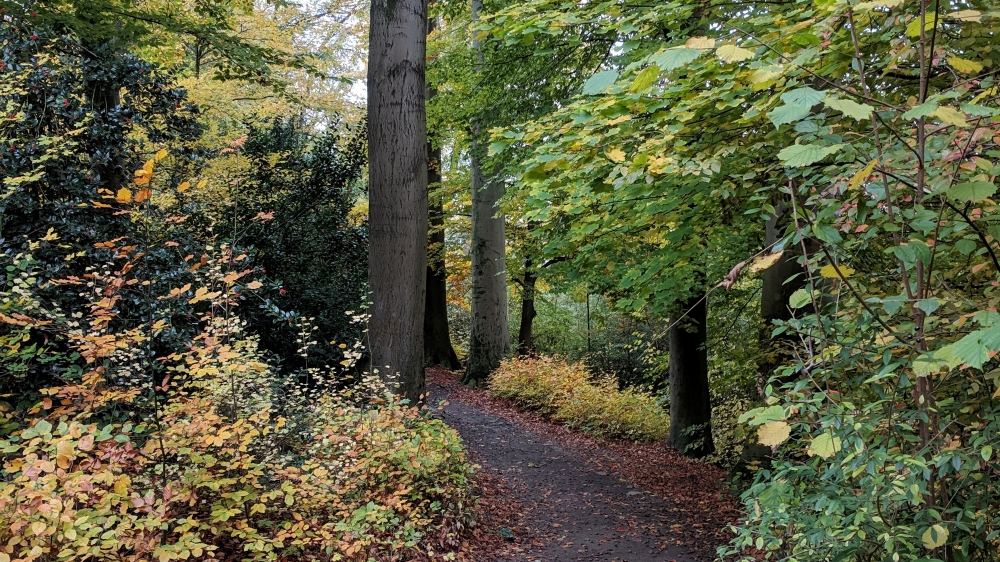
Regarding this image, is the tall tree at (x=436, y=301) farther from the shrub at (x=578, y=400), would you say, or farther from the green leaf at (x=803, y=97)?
the green leaf at (x=803, y=97)

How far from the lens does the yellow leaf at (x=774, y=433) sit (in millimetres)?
2203

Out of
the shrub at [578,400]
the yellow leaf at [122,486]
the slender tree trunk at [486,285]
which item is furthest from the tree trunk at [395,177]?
the slender tree trunk at [486,285]

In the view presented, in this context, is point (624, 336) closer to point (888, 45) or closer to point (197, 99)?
point (197, 99)

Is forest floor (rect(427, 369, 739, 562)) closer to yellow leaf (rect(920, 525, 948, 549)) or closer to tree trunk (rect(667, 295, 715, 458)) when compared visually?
tree trunk (rect(667, 295, 715, 458))

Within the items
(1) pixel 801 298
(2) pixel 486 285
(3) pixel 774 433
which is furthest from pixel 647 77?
(2) pixel 486 285

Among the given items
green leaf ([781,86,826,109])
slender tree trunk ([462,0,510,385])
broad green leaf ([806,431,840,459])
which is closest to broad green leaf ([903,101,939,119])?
green leaf ([781,86,826,109])

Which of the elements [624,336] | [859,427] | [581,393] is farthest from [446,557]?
[624,336]

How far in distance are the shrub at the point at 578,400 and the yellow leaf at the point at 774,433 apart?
27.6 feet

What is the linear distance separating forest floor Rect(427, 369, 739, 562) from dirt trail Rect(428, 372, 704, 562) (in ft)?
0.04

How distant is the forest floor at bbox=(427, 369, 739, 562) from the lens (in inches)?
221

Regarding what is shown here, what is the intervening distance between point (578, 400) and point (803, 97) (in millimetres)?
10075

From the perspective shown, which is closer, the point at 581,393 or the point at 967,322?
the point at 967,322

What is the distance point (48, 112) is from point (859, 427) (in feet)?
24.3

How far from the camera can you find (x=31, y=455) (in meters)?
3.09
